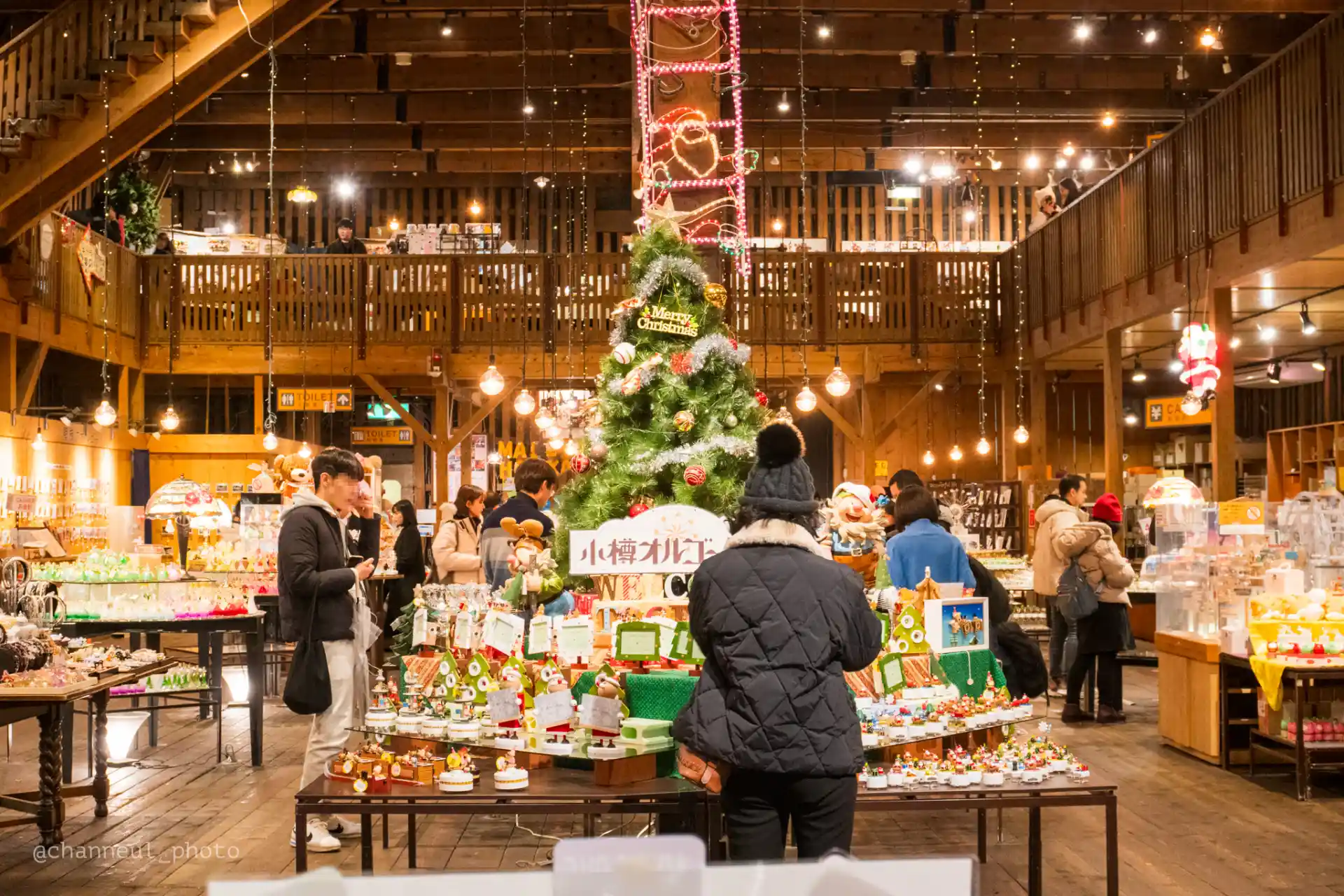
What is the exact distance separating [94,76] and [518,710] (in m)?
9.81

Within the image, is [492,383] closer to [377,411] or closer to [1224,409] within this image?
[1224,409]

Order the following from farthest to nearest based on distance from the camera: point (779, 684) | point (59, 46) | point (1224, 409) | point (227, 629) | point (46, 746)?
point (59, 46) → point (1224, 409) → point (227, 629) → point (46, 746) → point (779, 684)

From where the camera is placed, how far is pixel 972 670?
5.08 m

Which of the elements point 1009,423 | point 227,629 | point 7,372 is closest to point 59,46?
point 7,372

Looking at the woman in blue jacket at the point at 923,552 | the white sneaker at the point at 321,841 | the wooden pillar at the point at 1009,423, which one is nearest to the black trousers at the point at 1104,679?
the woman in blue jacket at the point at 923,552

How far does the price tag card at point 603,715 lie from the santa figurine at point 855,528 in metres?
2.18

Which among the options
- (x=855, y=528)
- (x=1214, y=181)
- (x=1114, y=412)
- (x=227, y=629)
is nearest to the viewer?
(x=855, y=528)

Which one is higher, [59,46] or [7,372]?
[59,46]

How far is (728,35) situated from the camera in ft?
27.0

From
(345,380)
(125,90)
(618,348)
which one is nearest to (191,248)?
(345,380)

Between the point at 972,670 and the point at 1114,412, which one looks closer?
the point at 972,670

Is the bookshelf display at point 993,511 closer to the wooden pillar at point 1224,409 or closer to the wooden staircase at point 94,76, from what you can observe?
the wooden pillar at point 1224,409

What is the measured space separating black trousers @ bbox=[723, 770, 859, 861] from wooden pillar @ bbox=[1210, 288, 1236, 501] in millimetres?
8386

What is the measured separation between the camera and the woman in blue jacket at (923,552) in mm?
6156
